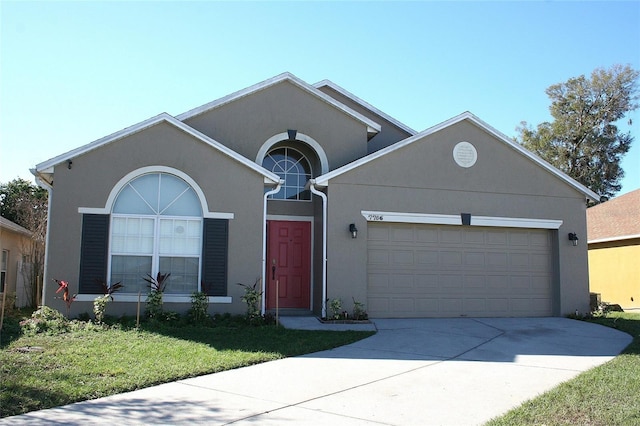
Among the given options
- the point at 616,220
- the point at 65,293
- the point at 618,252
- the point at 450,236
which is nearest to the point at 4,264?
the point at 65,293

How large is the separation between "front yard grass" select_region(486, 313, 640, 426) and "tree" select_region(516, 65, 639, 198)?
3067cm

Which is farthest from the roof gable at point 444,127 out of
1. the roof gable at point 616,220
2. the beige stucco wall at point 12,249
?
the beige stucco wall at point 12,249

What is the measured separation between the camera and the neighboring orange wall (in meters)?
20.5

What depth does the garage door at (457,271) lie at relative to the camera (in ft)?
43.6

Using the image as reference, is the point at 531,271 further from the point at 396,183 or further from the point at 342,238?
→ the point at 342,238

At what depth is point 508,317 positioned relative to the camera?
Result: 45.6 ft

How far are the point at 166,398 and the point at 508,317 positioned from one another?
9.98 metres

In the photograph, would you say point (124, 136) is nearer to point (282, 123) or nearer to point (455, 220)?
point (282, 123)

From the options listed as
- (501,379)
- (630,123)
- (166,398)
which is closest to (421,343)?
(501,379)

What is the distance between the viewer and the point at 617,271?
21.6 metres

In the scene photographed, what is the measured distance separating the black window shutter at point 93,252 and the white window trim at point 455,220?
571 centimetres

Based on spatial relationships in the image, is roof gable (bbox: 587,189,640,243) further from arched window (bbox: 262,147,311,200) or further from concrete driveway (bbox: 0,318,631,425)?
arched window (bbox: 262,147,311,200)

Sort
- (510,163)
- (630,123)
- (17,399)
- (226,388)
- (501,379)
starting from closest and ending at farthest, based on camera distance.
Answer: (17,399) < (226,388) < (501,379) < (510,163) < (630,123)

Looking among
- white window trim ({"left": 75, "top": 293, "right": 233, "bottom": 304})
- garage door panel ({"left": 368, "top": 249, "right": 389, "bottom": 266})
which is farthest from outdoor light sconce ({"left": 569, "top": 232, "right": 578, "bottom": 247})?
white window trim ({"left": 75, "top": 293, "right": 233, "bottom": 304})
